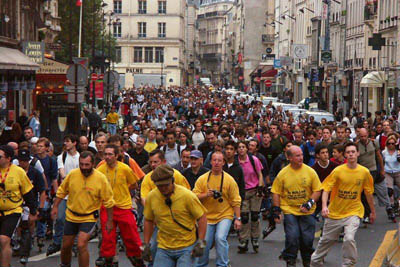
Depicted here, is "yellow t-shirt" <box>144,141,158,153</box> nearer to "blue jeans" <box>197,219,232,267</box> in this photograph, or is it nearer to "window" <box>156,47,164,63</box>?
"blue jeans" <box>197,219,232,267</box>

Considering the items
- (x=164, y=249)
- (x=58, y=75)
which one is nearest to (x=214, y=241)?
(x=164, y=249)

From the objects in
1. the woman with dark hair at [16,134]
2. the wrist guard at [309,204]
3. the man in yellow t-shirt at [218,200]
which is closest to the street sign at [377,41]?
the woman with dark hair at [16,134]

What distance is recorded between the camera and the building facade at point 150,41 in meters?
133

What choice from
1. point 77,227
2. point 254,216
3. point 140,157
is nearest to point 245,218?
point 254,216

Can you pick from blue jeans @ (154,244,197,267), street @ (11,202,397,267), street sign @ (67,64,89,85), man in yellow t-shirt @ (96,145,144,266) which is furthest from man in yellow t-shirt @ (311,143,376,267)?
street sign @ (67,64,89,85)

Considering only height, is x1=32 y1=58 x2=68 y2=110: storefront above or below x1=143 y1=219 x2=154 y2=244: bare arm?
above

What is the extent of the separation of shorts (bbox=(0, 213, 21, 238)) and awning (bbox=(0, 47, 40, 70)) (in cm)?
1795

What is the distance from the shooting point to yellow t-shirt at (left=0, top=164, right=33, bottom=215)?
1148cm

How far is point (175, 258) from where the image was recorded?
29.0ft

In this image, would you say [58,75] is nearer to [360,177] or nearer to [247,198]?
[247,198]

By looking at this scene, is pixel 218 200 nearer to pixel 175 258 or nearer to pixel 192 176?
pixel 192 176

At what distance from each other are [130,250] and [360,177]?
9.75 ft

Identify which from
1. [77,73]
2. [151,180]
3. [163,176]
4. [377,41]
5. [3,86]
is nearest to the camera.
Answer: [163,176]

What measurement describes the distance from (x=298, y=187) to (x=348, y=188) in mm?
594
